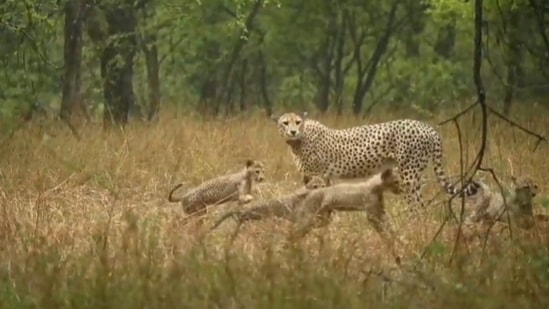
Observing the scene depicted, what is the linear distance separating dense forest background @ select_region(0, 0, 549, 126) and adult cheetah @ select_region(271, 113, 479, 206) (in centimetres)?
302

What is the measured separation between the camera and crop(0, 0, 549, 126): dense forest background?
18.2m

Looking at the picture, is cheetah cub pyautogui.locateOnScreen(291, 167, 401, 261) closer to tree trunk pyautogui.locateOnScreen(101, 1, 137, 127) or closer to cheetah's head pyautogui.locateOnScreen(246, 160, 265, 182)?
cheetah's head pyautogui.locateOnScreen(246, 160, 265, 182)

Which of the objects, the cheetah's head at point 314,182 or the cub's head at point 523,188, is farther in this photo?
the cheetah's head at point 314,182

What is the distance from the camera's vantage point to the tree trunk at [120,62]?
1959cm

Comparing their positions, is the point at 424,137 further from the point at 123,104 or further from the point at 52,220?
the point at 123,104

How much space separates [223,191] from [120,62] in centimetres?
934

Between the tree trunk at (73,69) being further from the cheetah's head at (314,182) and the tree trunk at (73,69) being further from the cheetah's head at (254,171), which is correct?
the cheetah's head at (254,171)

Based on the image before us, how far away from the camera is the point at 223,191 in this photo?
10383 mm

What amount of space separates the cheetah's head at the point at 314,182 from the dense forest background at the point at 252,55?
3.61m

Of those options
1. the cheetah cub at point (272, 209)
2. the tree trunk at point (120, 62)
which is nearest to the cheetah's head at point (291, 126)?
the cheetah cub at point (272, 209)

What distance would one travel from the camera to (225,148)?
15.0 meters

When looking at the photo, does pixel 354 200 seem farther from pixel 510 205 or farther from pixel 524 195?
pixel 524 195

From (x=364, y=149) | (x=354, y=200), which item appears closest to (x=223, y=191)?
(x=354, y=200)

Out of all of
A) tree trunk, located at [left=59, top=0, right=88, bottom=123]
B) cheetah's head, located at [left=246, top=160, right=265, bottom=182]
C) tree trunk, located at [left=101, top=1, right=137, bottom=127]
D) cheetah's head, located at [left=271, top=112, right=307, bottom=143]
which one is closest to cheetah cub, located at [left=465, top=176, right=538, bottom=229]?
cheetah's head, located at [left=246, top=160, right=265, bottom=182]
